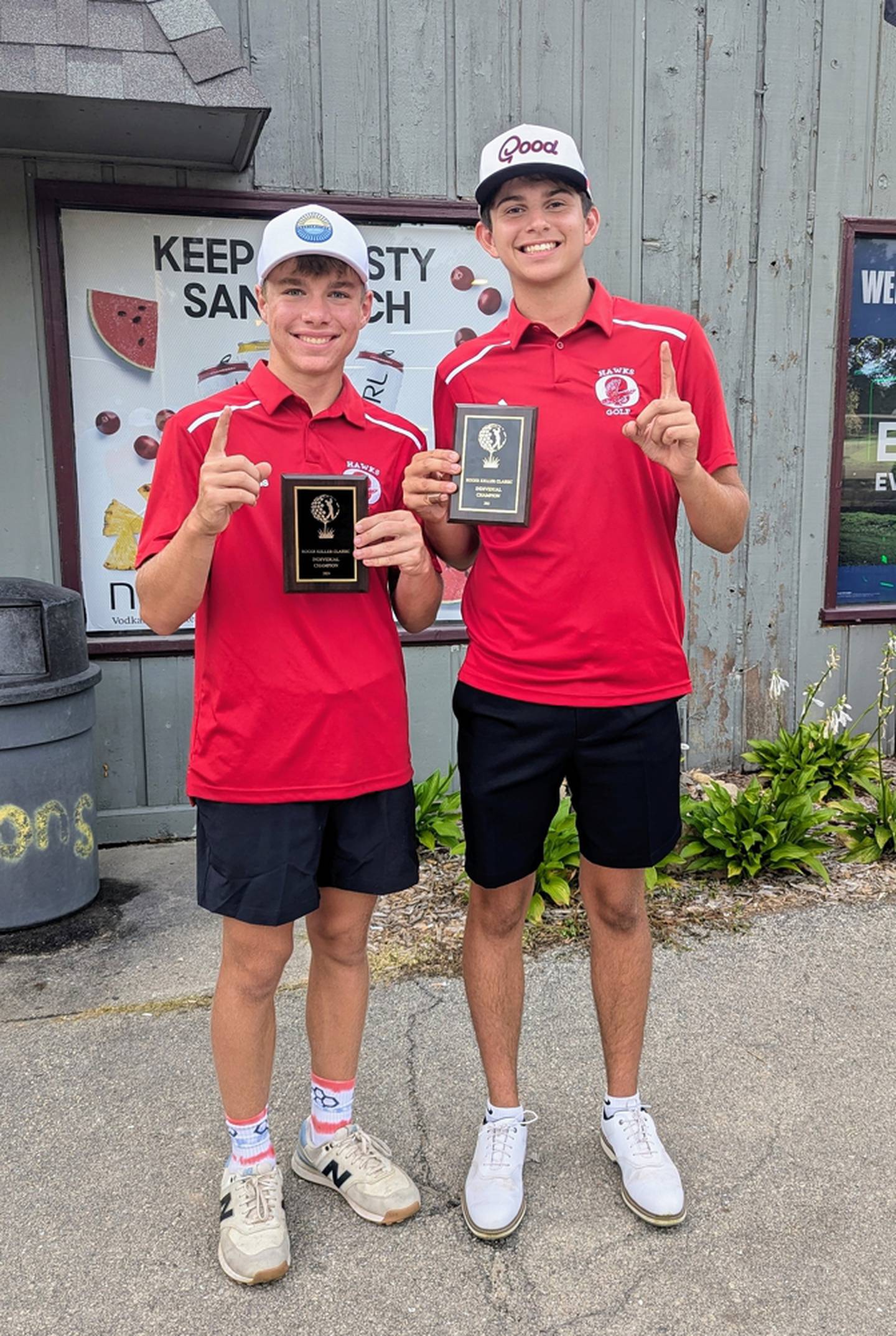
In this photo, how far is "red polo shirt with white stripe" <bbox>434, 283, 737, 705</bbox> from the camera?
2.35 meters

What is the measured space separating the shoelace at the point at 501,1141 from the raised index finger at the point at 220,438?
1.69 meters

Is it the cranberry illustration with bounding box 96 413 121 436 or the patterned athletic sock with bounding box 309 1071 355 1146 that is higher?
the cranberry illustration with bounding box 96 413 121 436

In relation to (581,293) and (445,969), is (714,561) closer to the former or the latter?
(445,969)

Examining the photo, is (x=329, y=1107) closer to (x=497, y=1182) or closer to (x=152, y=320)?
(x=497, y=1182)

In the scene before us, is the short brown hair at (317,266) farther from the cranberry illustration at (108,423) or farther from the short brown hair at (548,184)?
the cranberry illustration at (108,423)

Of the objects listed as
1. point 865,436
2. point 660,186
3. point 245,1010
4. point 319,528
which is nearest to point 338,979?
point 245,1010

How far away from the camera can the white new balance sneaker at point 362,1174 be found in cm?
249

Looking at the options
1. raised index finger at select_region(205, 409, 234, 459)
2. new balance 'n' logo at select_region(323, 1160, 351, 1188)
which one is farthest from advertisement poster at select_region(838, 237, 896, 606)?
raised index finger at select_region(205, 409, 234, 459)

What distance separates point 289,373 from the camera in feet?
7.52

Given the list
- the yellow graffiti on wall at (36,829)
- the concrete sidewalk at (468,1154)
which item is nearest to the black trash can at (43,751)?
the yellow graffiti on wall at (36,829)

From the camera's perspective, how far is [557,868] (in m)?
4.26

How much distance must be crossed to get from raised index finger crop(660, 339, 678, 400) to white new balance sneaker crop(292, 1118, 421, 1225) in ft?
6.08

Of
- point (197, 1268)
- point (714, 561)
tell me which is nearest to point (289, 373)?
point (197, 1268)

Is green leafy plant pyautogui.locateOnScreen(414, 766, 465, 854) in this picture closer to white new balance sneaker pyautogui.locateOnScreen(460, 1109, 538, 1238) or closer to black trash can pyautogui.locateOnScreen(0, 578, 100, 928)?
black trash can pyautogui.locateOnScreen(0, 578, 100, 928)
